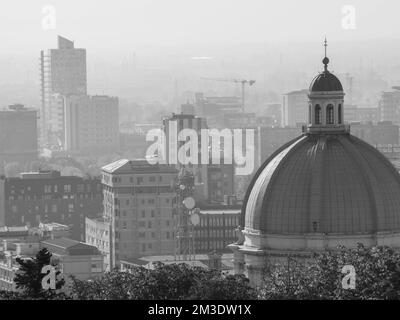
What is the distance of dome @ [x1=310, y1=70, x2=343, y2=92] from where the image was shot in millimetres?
63156

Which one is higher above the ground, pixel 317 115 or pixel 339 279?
pixel 317 115

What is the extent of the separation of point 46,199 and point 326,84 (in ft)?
243

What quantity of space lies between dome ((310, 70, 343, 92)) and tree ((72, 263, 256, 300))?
431 inches

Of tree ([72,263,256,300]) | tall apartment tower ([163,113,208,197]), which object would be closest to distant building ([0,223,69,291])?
tree ([72,263,256,300])

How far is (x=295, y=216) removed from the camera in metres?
62.7

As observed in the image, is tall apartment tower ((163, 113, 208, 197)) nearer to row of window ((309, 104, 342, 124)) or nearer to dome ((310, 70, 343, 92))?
row of window ((309, 104, 342, 124))

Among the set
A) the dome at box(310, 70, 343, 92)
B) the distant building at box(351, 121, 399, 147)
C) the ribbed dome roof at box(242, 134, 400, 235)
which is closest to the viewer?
the ribbed dome roof at box(242, 134, 400, 235)

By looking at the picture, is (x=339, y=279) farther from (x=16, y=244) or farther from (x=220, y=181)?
(x=220, y=181)

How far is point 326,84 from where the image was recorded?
208ft

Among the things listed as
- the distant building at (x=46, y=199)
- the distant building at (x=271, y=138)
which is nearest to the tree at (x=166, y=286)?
the distant building at (x=46, y=199)

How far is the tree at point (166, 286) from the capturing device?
158 ft

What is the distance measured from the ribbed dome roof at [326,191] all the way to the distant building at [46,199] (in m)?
70.4

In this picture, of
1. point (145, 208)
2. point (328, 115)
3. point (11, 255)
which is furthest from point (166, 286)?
point (145, 208)
